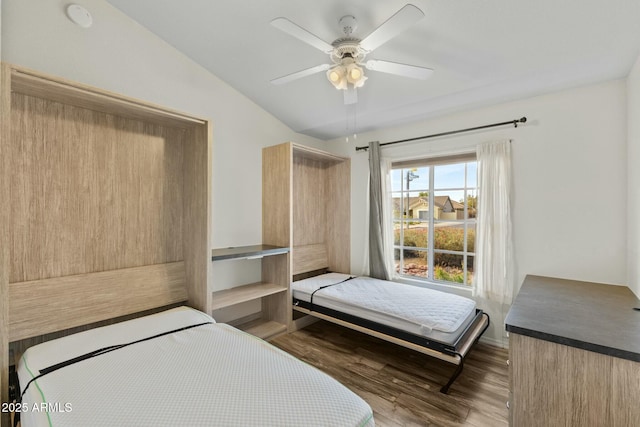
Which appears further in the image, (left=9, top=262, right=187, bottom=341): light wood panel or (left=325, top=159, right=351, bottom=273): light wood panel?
(left=325, top=159, right=351, bottom=273): light wood panel

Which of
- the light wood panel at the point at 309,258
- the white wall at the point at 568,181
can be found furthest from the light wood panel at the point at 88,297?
the white wall at the point at 568,181

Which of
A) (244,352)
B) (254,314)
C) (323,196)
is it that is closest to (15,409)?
(244,352)

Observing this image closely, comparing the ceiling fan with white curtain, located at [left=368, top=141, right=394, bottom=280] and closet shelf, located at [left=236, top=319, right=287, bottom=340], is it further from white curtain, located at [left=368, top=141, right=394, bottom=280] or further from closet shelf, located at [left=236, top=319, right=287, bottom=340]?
closet shelf, located at [left=236, top=319, right=287, bottom=340]

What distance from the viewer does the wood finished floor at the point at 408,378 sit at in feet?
5.92

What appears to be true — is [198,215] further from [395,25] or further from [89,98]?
[395,25]

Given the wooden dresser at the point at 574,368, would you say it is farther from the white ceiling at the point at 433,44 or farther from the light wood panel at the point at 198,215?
the light wood panel at the point at 198,215

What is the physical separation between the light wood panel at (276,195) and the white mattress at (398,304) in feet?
2.01

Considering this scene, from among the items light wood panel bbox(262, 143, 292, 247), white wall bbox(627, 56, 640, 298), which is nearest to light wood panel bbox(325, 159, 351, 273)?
light wood panel bbox(262, 143, 292, 247)

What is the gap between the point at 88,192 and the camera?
190 cm

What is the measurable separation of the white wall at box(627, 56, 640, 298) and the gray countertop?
0.60 feet

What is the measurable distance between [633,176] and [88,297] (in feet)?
12.7

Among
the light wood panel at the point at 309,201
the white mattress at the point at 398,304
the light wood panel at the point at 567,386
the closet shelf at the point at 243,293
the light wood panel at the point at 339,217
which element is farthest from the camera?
the light wood panel at the point at 339,217

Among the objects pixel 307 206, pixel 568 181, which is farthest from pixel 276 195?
pixel 568 181

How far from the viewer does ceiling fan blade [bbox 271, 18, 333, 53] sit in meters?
1.46
